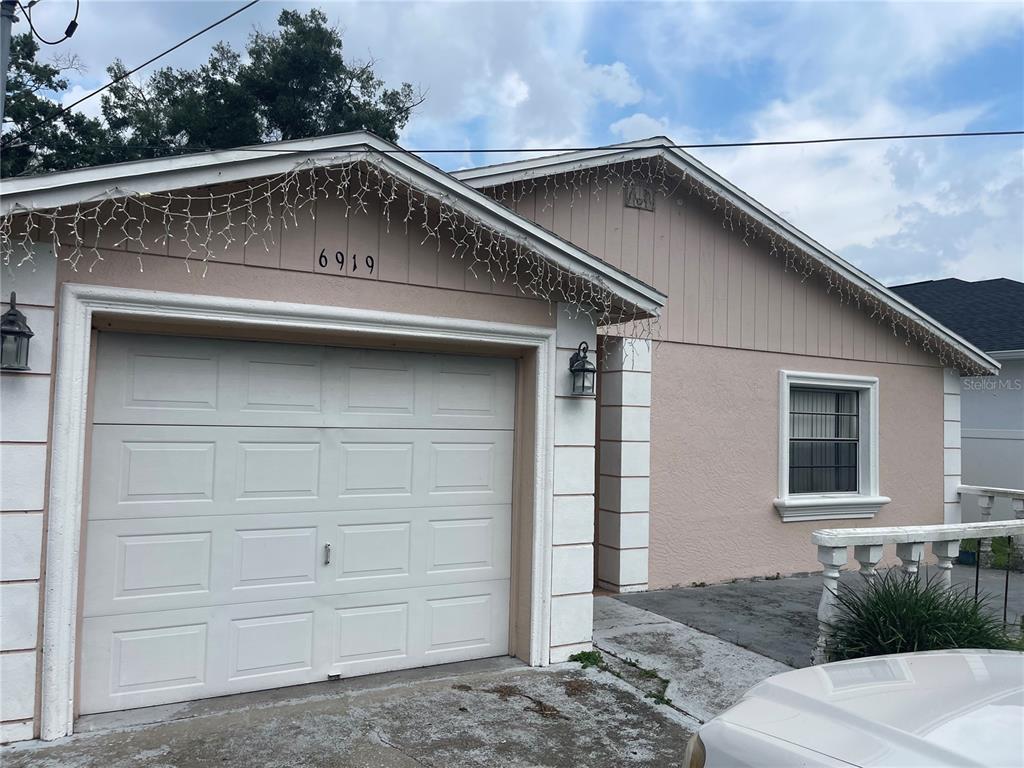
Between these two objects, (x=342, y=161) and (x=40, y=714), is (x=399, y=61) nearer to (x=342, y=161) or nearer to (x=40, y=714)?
(x=342, y=161)

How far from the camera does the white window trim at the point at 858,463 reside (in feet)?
28.3

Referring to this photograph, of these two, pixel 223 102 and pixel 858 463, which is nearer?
pixel 858 463

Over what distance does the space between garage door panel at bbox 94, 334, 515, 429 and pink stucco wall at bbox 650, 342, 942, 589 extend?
3.02 meters

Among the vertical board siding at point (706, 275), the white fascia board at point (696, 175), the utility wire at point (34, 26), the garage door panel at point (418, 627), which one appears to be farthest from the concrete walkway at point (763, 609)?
the utility wire at point (34, 26)

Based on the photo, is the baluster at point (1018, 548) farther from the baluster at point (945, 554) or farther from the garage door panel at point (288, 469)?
the garage door panel at point (288, 469)

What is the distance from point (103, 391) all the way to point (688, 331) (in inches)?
228

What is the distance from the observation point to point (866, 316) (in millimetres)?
9312

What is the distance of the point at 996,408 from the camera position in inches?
476

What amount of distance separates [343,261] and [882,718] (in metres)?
3.71

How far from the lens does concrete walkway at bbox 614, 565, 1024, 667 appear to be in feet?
19.9

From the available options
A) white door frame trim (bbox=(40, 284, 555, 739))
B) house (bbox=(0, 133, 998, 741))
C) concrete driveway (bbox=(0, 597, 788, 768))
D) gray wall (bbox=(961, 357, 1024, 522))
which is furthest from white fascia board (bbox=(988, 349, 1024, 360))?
white door frame trim (bbox=(40, 284, 555, 739))

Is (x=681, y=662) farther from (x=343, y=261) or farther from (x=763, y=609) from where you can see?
(x=343, y=261)

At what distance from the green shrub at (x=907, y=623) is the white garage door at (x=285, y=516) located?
7.69ft

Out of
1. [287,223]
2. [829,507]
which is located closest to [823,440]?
[829,507]
